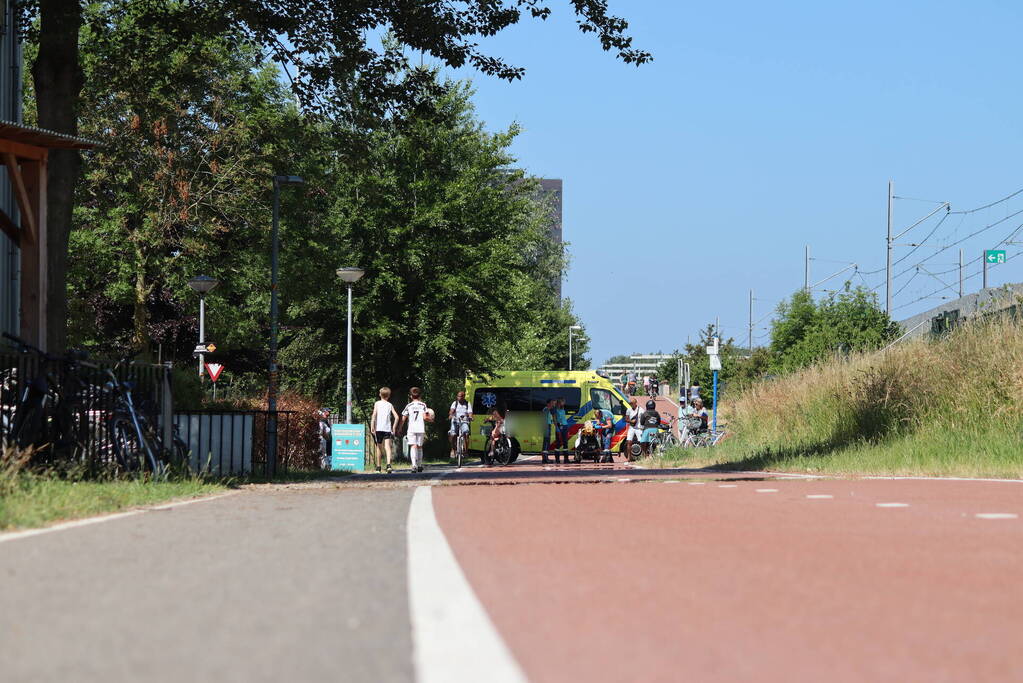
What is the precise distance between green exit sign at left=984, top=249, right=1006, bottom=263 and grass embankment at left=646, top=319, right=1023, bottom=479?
40624mm

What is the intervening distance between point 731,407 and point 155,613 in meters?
26.3

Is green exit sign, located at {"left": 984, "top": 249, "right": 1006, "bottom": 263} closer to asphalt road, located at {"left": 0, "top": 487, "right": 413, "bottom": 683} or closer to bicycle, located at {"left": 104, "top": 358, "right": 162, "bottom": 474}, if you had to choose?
bicycle, located at {"left": 104, "top": 358, "right": 162, "bottom": 474}

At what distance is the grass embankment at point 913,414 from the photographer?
1819 centimetres

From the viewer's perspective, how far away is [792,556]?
6.95 m

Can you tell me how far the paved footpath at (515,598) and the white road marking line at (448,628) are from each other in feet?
0.05

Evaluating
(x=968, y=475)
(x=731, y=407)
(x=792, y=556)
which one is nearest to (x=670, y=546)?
(x=792, y=556)

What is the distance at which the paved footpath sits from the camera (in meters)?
3.92

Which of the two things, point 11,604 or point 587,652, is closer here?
point 587,652

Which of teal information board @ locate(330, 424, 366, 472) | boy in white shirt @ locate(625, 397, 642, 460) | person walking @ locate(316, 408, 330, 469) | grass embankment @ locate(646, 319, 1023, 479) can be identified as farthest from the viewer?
boy in white shirt @ locate(625, 397, 642, 460)

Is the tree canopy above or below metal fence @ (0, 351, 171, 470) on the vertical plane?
above

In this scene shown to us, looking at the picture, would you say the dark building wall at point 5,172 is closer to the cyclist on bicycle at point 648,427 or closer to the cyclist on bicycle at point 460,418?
the cyclist on bicycle at point 460,418

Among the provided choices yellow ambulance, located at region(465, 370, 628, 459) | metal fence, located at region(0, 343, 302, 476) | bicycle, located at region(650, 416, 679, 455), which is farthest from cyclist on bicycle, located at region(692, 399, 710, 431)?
metal fence, located at region(0, 343, 302, 476)

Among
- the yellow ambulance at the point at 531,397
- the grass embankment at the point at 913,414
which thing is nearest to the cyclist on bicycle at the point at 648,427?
the yellow ambulance at the point at 531,397

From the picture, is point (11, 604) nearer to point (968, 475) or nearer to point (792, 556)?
point (792, 556)
